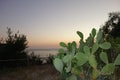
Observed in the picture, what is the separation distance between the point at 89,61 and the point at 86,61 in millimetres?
64

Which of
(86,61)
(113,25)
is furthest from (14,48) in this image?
(86,61)

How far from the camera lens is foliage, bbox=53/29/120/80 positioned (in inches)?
56.6

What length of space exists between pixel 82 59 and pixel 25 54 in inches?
658

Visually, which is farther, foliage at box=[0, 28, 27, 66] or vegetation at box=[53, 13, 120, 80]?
foliage at box=[0, 28, 27, 66]

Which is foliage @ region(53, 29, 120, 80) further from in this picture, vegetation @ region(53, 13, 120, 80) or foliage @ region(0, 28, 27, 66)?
foliage @ region(0, 28, 27, 66)

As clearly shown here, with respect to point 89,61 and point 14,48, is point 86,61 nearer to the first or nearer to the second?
point 89,61

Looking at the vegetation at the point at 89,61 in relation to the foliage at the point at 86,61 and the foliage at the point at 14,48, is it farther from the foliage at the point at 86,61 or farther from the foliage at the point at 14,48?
the foliage at the point at 14,48

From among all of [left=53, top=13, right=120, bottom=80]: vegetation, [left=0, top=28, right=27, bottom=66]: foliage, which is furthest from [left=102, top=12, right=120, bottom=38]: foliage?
[left=53, top=13, right=120, bottom=80]: vegetation

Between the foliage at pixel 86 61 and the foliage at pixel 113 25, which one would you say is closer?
the foliage at pixel 86 61

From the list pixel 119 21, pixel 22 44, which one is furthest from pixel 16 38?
pixel 119 21

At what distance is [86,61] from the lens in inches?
59.1

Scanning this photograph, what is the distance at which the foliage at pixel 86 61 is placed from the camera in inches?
56.6

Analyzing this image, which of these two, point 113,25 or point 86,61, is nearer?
point 86,61

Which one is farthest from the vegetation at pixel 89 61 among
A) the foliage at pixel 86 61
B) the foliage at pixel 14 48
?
the foliage at pixel 14 48
